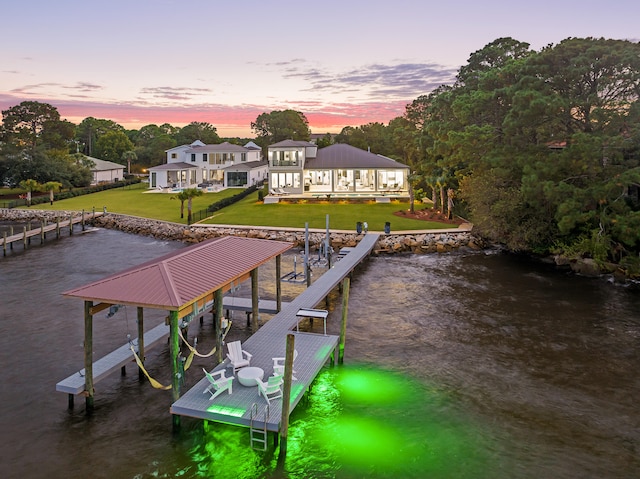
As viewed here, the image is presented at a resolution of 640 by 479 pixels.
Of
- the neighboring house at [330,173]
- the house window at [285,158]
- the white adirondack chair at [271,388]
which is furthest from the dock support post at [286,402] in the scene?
the house window at [285,158]

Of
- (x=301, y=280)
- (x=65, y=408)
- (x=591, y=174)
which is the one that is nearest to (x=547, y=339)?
(x=301, y=280)

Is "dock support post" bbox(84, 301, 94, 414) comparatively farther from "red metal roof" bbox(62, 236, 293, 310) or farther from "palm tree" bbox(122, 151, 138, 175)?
"palm tree" bbox(122, 151, 138, 175)

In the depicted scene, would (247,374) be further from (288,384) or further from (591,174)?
(591,174)

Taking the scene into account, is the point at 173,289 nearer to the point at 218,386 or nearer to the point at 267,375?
the point at 218,386

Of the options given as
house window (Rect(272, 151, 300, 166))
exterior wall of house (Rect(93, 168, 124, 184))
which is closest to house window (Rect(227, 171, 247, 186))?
house window (Rect(272, 151, 300, 166))

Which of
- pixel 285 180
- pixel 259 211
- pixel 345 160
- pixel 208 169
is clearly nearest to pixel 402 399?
pixel 259 211

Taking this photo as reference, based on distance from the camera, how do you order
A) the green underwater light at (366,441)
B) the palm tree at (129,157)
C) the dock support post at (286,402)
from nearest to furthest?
the green underwater light at (366,441), the dock support post at (286,402), the palm tree at (129,157)

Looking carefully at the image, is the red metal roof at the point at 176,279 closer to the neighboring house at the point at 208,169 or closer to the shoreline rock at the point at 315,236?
the shoreline rock at the point at 315,236
